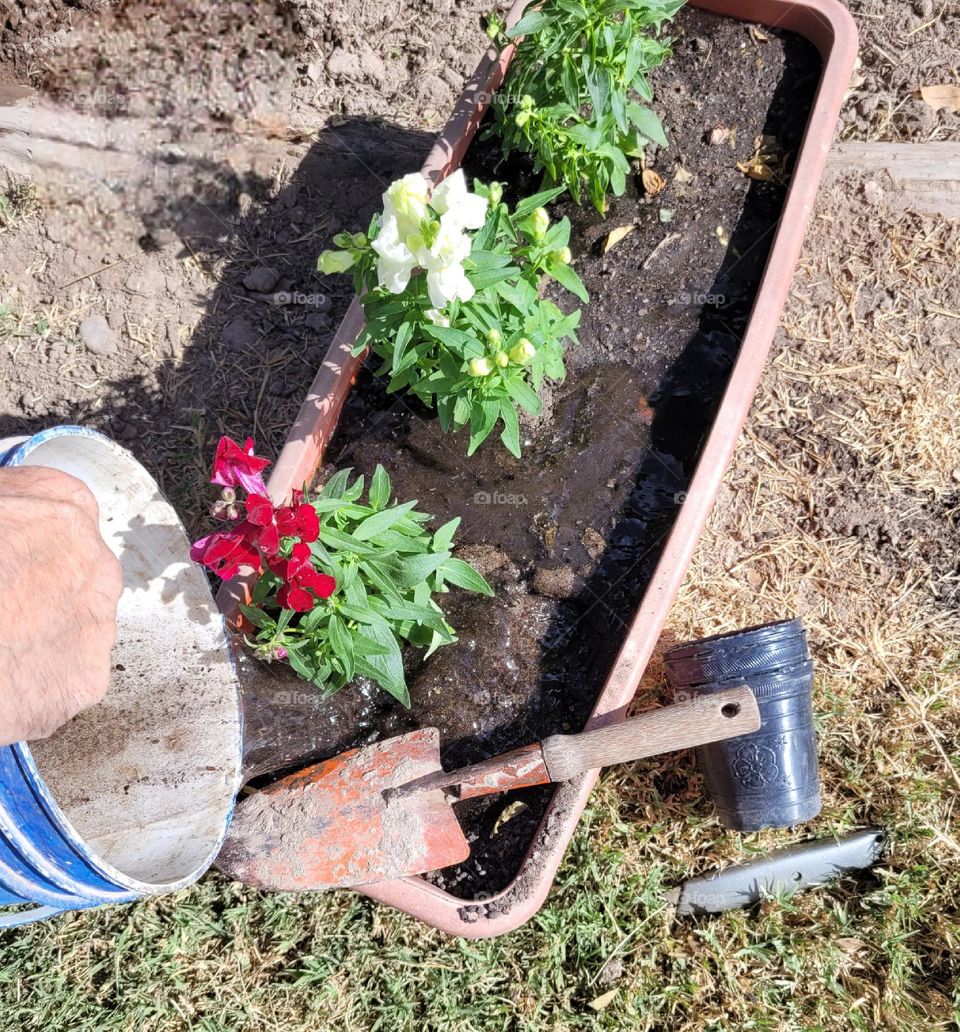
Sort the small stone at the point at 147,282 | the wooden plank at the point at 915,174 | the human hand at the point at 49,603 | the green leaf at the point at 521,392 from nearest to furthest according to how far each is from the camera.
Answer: the human hand at the point at 49,603
the green leaf at the point at 521,392
the wooden plank at the point at 915,174
the small stone at the point at 147,282

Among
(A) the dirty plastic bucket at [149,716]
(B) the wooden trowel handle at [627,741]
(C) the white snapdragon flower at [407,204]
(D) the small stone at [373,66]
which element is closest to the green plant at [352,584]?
(A) the dirty plastic bucket at [149,716]

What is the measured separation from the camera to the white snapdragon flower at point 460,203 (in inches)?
63.3

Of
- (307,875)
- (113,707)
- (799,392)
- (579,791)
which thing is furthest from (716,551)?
(113,707)

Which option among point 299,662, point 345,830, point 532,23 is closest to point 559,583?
point 299,662

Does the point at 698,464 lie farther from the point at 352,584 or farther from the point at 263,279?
the point at 263,279

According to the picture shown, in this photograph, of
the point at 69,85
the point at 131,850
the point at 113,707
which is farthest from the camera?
the point at 69,85

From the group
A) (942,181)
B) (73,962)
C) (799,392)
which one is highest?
(942,181)

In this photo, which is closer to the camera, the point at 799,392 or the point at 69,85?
the point at 799,392

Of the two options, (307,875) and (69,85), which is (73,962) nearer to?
(307,875)

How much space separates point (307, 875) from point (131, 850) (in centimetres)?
40

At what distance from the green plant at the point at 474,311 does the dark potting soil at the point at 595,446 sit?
0.91 feet

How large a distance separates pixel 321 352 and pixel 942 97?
2.14m

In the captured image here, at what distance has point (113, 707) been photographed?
216 centimetres

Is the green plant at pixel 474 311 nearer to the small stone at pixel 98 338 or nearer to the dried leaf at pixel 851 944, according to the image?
the small stone at pixel 98 338
